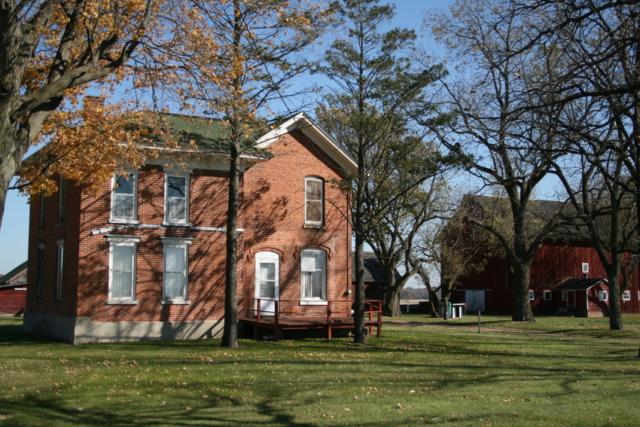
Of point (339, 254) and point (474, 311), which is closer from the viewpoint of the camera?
point (339, 254)

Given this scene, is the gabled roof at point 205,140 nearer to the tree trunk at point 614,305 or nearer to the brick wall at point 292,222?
the brick wall at point 292,222

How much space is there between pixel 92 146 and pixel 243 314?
10280mm

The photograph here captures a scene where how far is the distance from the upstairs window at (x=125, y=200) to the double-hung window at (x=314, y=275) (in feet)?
23.0

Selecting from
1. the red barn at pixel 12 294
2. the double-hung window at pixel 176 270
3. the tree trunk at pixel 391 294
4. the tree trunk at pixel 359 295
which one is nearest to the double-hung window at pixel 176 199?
the double-hung window at pixel 176 270

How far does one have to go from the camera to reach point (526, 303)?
43.1 metres

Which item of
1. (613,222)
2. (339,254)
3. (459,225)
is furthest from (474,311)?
(339,254)

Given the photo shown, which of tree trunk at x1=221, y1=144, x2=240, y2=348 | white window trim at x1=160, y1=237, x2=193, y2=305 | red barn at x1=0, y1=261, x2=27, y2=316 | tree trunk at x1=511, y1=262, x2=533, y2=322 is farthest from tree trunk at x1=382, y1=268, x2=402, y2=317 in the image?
tree trunk at x1=221, y1=144, x2=240, y2=348

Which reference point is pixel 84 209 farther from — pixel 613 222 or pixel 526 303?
pixel 526 303

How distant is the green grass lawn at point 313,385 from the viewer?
11.2 meters

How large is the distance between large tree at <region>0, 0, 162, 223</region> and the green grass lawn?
4.29 meters

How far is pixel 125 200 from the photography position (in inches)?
987

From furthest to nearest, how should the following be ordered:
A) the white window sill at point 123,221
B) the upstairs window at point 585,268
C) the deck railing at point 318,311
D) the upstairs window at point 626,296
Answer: the upstairs window at point 585,268 → the upstairs window at point 626,296 → the deck railing at point 318,311 → the white window sill at point 123,221

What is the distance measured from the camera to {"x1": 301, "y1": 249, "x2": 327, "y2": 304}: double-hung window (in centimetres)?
2845

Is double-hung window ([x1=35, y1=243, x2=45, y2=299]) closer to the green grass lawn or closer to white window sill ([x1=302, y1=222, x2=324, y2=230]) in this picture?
the green grass lawn
